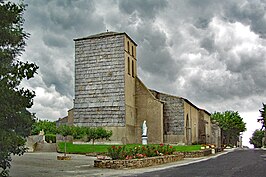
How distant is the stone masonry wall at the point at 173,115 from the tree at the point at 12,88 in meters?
48.2

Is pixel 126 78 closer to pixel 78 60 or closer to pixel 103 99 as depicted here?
pixel 103 99

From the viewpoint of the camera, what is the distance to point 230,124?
11788 centimetres

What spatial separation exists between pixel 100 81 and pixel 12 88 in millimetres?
45109

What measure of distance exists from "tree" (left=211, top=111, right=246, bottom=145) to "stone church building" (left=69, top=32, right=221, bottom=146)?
57588 millimetres

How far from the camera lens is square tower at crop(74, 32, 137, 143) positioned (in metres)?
54.6

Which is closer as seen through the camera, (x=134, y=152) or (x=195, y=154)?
(x=134, y=152)

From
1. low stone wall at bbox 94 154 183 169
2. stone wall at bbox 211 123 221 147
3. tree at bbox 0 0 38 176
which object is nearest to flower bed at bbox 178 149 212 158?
low stone wall at bbox 94 154 183 169

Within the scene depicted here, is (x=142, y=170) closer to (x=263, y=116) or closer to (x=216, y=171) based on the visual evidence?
(x=216, y=171)

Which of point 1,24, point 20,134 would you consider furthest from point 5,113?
point 1,24

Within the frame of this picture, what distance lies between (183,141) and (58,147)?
25329 mm

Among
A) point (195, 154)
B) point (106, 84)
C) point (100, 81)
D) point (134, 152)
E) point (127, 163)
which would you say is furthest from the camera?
point (100, 81)

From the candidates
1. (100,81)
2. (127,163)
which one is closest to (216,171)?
(127,163)

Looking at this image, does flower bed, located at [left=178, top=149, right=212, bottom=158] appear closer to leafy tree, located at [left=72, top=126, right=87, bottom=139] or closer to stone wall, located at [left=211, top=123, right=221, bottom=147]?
leafy tree, located at [left=72, top=126, right=87, bottom=139]

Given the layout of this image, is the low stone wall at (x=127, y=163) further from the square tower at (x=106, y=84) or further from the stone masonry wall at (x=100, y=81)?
the stone masonry wall at (x=100, y=81)
